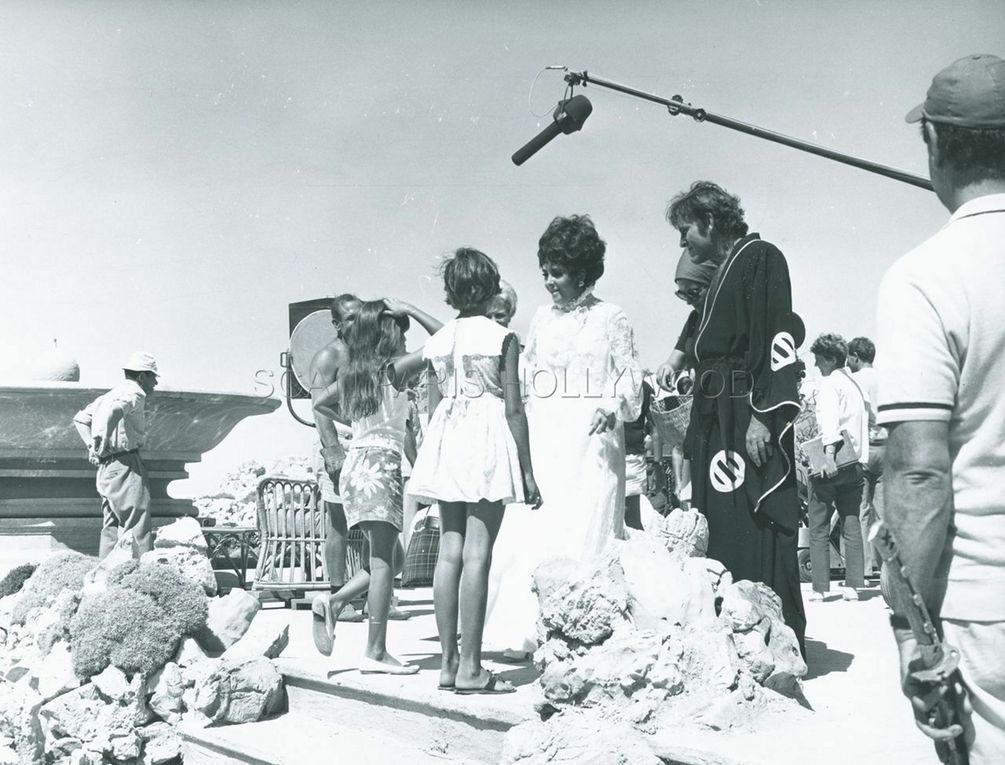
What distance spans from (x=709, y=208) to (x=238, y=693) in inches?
130

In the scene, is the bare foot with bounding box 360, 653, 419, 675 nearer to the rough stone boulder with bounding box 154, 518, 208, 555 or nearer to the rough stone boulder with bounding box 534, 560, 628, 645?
the rough stone boulder with bounding box 534, 560, 628, 645

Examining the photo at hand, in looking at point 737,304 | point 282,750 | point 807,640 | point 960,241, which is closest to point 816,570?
point 807,640

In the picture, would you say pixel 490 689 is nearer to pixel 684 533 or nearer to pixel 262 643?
pixel 684 533

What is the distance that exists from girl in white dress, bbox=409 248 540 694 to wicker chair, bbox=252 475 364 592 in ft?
15.4

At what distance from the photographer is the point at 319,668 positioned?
17.9ft

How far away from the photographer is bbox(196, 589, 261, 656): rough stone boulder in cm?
629

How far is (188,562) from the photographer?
7.06m

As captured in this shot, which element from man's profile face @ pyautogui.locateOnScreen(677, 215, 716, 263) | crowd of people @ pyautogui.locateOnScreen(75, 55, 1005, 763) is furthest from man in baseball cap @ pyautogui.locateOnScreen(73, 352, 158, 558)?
man's profile face @ pyautogui.locateOnScreen(677, 215, 716, 263)

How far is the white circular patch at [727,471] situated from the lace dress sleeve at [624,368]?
0.55 meters

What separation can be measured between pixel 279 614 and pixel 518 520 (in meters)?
3.33

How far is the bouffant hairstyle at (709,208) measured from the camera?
510cm

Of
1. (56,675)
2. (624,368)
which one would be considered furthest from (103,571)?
(624,368)

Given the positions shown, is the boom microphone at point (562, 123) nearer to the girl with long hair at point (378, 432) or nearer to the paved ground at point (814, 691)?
the girl with long hair at point (378, 432)

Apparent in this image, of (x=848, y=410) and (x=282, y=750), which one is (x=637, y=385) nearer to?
(x=282, y=750)
